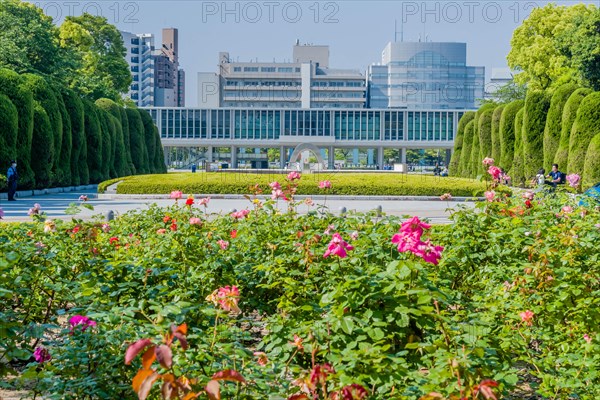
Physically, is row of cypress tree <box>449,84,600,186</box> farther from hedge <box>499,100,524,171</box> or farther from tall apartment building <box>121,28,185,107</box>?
tall apartment building <box>121,28,185,107</box>

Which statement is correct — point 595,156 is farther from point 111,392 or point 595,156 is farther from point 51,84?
point 111,392

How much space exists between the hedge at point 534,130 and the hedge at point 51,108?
20.1m

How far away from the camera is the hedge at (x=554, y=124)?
110ft

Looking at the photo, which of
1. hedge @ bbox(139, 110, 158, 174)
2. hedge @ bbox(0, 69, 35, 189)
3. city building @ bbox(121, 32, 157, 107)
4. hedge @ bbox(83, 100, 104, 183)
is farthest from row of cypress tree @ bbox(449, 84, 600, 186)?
city building @ bbox(121, 32, 157, 107)

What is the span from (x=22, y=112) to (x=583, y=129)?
815 inches

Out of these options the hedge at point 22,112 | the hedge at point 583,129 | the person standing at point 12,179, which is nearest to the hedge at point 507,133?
the hedge at point 583,129

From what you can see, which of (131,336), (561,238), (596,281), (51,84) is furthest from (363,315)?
(51,84)

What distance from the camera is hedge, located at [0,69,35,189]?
29234mm

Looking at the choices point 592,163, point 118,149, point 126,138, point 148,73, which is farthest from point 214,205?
point 148,73

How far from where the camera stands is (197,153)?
113 metres

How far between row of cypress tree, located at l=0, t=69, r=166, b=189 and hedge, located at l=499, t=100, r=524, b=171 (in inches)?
772

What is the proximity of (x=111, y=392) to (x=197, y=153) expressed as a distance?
360 ft

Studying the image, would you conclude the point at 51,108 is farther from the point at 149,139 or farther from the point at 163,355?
the point at 163,355

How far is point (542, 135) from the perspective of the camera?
3553cm
